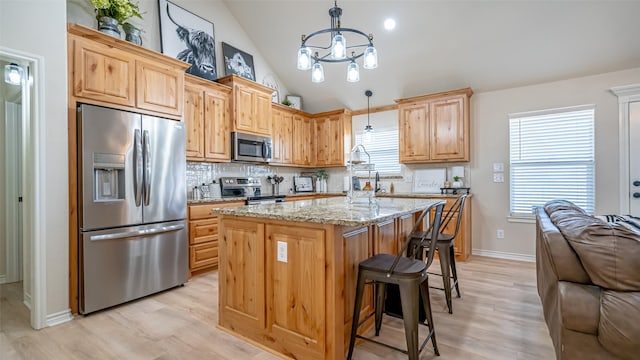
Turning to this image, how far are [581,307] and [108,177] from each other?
3527 millimetres

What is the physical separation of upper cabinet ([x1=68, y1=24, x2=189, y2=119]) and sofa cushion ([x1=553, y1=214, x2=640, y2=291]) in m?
→ 3.62

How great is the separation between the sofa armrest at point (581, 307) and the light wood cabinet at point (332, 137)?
14.4 ft

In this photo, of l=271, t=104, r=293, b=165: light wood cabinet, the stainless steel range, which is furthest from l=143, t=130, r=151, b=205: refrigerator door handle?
l=271, t=104, r=293, b=165: light wood cabinet

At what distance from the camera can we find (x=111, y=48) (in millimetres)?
2844

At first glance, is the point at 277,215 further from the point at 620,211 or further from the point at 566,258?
the point at 620,211

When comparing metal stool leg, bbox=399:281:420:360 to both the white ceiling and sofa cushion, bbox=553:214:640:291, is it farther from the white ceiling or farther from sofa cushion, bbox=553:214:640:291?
the white ceiling

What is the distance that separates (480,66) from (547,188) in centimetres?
195

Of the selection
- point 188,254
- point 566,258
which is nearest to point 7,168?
point 188,254

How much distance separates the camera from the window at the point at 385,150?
18.1 ft

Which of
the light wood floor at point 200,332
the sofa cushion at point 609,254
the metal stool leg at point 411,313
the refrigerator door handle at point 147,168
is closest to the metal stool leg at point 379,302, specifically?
the light wood floor at point 200,332

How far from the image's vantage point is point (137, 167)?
288 centimetres

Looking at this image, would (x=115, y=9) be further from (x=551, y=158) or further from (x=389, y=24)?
(x=551, y=158)

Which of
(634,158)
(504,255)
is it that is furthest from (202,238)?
(634,158)

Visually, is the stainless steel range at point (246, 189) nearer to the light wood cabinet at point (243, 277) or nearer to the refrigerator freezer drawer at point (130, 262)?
the refrigerator freezer drawer at point (130, 262)
